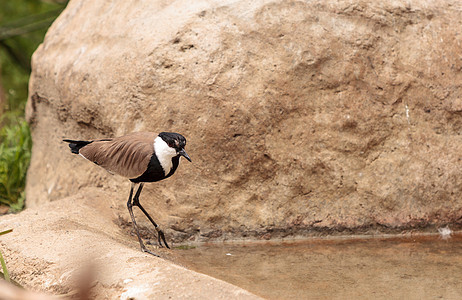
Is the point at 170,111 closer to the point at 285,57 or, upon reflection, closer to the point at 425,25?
the point at 285,57

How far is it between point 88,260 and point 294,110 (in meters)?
2.97

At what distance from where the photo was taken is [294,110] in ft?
16.3

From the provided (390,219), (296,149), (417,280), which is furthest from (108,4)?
(417,280)

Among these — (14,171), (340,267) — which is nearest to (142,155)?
(340,267)

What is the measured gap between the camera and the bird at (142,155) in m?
4.09

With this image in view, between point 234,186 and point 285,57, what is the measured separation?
1.20 metres

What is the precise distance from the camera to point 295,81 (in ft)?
16.3

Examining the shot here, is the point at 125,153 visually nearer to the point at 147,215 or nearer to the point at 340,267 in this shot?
the point at 147,215

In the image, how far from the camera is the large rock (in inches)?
193

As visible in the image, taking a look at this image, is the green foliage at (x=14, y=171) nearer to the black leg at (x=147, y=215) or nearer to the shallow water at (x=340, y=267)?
the black leg at (x=147, y=215)

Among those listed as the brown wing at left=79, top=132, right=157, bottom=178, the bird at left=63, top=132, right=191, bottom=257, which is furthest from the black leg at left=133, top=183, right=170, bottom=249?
the brown wing at left=79, top=132, right=157, bottom=178

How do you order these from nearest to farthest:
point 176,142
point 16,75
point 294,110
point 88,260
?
point 88,260 → point 176,142 → point 294,110 → point 16,75

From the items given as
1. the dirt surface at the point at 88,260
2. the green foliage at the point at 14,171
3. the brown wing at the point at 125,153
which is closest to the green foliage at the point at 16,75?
the green foliage at the point at 14,171

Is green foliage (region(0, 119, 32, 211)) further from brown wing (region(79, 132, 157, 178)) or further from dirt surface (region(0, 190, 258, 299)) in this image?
brown wing (region(79, 132, 157, 178))
